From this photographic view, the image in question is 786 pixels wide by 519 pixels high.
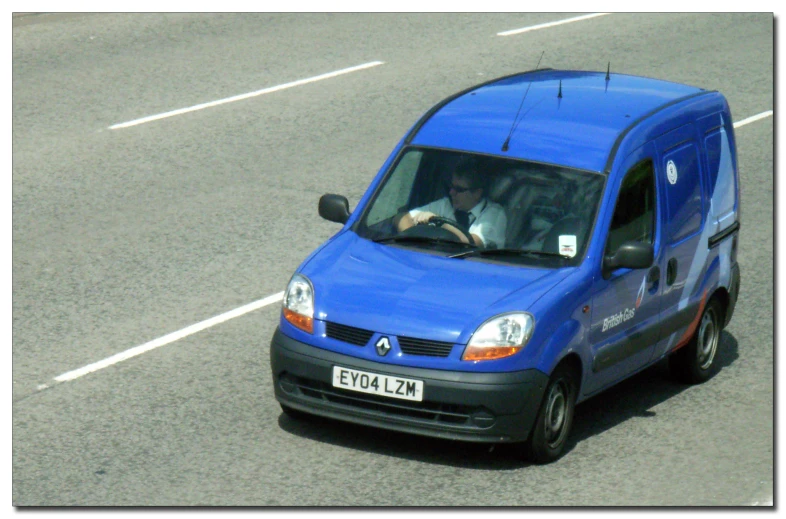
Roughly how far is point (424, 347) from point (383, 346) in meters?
0.22

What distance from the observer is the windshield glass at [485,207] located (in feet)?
25.0

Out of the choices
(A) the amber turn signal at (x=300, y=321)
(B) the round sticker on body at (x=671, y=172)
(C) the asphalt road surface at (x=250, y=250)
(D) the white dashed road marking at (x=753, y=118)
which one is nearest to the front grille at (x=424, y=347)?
(A) the amber turn signal at (x=300, y=321)

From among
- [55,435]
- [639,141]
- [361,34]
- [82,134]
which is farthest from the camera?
[361,34]

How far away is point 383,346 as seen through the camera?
6.91 meters

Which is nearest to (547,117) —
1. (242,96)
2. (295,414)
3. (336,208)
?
(336,208)

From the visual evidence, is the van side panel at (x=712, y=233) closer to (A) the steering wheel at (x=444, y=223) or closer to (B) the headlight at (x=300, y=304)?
(A) the steering wheel at (x=444, y=223)

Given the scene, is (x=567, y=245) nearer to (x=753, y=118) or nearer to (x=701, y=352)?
(x=701, y=352)

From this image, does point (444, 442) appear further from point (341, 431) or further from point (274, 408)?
point (274, 408)

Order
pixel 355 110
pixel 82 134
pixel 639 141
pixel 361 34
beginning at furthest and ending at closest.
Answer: pixel 361 34 < pixel 355 110 < pixel 82 134 < pixel 639 141

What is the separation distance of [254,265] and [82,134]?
4.11 meters

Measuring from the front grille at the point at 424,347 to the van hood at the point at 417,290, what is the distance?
0.03m

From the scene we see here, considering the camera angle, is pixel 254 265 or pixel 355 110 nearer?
pixel 254 265

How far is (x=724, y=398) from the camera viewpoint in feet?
27.7

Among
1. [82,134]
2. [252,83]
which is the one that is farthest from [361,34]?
[82,134]
